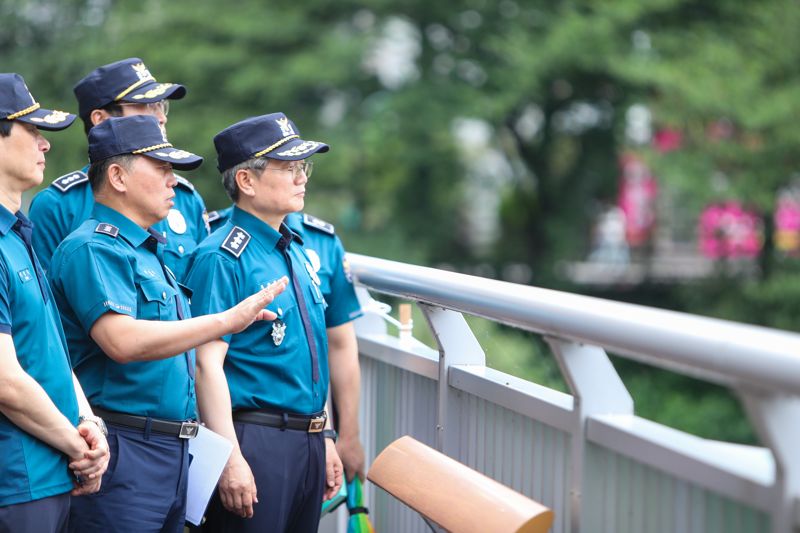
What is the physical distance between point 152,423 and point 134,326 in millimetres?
310

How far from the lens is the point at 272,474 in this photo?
3188mm

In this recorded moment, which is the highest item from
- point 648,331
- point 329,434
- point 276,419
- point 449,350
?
point 648,331

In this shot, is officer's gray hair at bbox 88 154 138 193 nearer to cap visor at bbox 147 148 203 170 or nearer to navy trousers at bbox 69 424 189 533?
cap visor at bbox 147 148 203 170

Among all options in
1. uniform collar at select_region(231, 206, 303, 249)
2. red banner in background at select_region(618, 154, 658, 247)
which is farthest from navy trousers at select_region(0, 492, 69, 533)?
red banner in background at select_region(618, 154, 658, 247)

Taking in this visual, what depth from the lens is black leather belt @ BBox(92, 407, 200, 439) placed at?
2.87 metres

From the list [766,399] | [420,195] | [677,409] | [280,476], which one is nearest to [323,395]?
[280,476]

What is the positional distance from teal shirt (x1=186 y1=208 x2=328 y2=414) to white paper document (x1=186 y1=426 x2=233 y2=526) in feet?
0.67

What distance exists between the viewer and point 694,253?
3491cm

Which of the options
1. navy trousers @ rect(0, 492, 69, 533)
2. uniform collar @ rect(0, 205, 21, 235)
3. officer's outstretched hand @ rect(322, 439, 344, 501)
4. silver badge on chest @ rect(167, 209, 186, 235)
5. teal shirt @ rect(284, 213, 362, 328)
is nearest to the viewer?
navy trousers @ rect(0, 492, 69, 533)

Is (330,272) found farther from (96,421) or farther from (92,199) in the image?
(96,421)

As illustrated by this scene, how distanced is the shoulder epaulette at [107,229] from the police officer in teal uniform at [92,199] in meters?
0.72

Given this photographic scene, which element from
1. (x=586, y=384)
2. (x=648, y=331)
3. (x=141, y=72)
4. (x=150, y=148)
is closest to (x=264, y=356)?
(x=150, y=148)

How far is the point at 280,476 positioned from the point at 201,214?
1175mm

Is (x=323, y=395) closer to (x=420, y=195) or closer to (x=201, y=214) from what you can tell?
(x=201, y=214)
